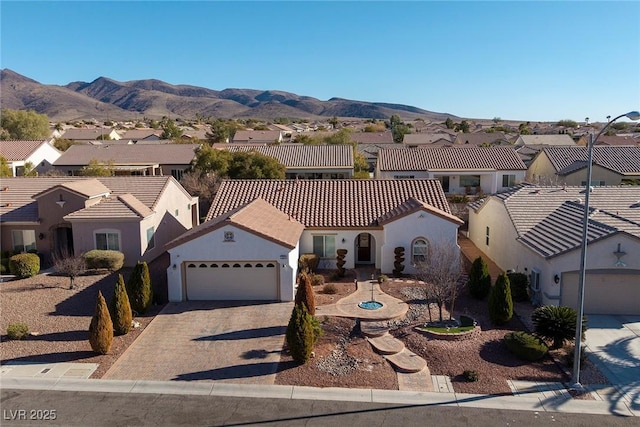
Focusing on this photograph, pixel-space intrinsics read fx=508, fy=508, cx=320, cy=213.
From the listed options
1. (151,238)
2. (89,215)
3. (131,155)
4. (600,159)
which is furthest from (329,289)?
(131,155)

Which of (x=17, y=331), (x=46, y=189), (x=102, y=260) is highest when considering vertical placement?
(x=46, y=189)

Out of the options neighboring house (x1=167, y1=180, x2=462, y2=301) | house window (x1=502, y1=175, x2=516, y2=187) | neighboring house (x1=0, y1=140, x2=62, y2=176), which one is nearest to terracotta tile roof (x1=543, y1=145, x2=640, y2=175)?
house window (x1=502, y1=175, x2=516, y2=187)

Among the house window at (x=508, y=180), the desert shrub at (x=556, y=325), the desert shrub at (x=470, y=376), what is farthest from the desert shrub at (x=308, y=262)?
the house window at (x=508, y=180)

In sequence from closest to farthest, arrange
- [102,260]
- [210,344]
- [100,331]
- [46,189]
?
[100,331], [210,344], [102,260], [46,189]

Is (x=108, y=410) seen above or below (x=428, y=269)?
below

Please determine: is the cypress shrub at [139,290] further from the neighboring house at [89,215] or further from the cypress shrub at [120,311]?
the neighboring house at [89,215]

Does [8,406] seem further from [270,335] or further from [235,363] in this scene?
[270,335]

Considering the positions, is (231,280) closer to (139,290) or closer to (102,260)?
(139,290)

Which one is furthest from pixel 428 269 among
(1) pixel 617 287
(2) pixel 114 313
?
(2) pixel 114 313
